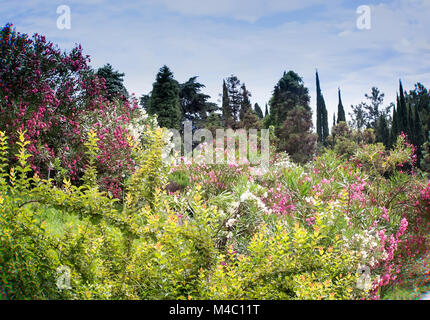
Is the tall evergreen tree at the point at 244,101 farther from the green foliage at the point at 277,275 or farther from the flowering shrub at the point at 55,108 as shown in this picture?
the green foliage at the point at 277,275

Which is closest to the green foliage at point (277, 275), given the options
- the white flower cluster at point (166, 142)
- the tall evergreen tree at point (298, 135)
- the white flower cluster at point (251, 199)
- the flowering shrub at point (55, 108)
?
the white flower cluster at point (166, 142)

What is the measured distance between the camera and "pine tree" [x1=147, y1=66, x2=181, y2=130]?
22.0 m

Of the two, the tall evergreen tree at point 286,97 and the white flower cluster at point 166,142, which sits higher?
the tall evergreen tree at point 286,97

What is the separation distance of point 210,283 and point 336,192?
4.42 metres

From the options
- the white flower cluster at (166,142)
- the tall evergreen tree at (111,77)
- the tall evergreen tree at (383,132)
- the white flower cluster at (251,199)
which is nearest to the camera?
the white flower cluster at (166,142)

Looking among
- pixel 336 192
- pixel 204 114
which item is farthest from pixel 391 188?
pixel 204 114

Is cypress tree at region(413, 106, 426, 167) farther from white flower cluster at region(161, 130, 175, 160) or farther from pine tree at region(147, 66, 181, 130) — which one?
white flower cluster at region(161, 130, 175, 160)

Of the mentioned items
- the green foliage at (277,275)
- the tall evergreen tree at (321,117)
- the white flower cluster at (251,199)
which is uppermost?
the tall evergreen tree at (321,117)

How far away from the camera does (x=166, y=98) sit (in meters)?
22.4

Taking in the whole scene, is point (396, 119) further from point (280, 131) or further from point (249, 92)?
point (249, 92)

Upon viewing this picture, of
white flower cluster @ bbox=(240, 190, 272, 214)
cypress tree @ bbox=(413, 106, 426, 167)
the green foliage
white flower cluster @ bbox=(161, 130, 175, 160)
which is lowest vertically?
the green foliage

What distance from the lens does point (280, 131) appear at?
78.3ft

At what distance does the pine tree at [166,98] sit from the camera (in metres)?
22.0

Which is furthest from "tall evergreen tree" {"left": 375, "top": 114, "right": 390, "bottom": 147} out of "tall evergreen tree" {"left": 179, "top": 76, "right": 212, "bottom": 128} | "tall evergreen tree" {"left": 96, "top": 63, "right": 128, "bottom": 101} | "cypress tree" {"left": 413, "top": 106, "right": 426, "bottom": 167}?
"tall evergreen tree" {"left": 96, "top": 63, "right": 128, "bottom": 101}
